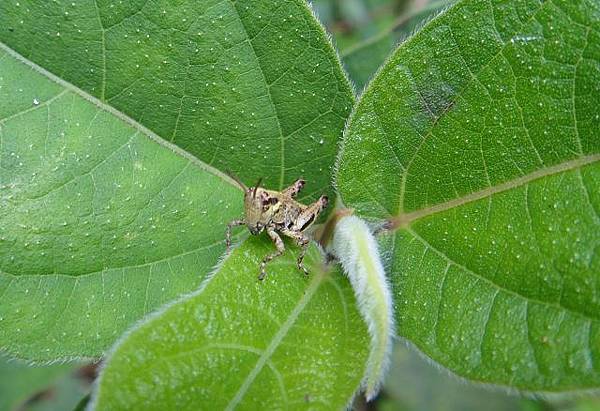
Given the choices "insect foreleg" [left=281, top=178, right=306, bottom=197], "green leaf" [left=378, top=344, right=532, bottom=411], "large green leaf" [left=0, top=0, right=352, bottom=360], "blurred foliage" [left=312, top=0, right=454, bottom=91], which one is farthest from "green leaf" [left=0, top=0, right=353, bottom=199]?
"green leaf" [left=378, top=344, right=532, bottom=411]

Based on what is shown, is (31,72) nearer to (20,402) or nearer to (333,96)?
(333,96)

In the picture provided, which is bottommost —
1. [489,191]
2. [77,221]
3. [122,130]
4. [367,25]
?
[367,25]

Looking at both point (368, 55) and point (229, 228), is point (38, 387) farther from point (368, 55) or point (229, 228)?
point (368, 55)

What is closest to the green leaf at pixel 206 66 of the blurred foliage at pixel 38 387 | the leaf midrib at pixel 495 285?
the leaf midrib at pixel 495 285

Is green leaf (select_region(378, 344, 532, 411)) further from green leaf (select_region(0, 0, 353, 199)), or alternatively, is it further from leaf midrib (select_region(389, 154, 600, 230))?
green leaf (select_region(0, 0, 353, 199))

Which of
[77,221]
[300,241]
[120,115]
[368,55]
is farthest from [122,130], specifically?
[368,55]

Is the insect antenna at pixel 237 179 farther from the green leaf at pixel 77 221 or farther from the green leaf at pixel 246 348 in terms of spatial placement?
the green leaf at pixel 246 348
